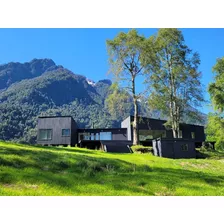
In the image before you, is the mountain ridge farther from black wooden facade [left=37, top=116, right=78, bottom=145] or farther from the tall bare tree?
black wooden facade [left=37, top=116, right=78, bottom=145]

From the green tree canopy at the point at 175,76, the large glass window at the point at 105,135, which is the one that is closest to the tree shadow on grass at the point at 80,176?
the green tree canopy at the point at 175,76

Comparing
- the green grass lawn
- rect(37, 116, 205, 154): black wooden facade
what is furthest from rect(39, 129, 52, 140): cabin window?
the green grass lawn

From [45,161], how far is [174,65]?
22.9 meters

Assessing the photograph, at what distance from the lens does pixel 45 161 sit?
9852mm

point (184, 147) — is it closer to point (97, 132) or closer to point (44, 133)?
point (97, 132)

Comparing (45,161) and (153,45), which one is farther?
(153,45)

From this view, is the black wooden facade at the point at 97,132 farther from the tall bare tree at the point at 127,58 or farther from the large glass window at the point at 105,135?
the tall bare tree at the point at 127,58

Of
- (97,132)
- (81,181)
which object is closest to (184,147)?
(97,132)

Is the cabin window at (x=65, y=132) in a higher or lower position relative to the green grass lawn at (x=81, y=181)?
higher
